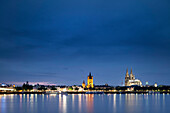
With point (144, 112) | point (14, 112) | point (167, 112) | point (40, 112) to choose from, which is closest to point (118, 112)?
point (144, 112)

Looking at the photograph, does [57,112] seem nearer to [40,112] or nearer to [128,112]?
[40,112]

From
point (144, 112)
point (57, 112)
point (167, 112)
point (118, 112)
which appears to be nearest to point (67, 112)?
point (57, 112)

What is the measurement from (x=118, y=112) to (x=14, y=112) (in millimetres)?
18667

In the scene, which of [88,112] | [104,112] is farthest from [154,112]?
[88,112]

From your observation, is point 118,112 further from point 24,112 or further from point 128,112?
point 24,112

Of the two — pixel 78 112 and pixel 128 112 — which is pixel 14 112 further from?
pixel 128 112

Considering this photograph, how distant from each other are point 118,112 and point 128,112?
179 cm

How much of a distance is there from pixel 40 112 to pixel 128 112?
51.7 ft

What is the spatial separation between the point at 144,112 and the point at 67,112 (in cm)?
1413

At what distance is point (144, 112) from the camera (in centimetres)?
5000

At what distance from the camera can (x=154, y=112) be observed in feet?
165

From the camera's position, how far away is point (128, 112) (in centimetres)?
4891

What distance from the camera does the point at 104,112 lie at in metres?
49.6

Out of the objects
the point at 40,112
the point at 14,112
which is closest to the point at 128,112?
the point at 40,112
